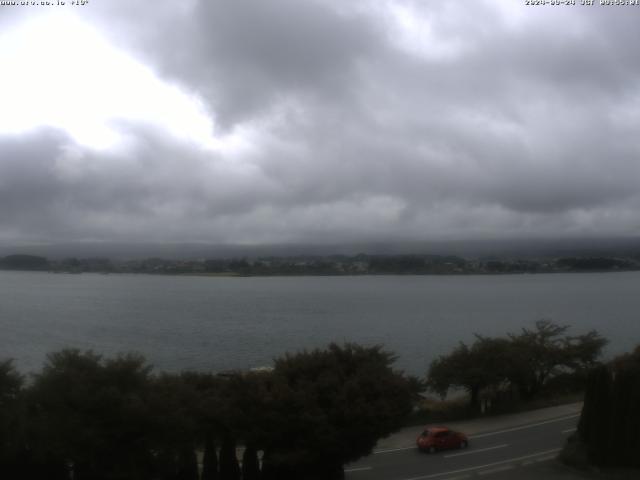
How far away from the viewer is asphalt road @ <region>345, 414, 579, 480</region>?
19406 mm

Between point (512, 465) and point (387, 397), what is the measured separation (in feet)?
A: 17.7

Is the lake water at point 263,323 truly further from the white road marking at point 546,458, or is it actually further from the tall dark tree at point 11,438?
the tall dark tree at point 11,438

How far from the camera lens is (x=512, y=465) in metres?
20.2

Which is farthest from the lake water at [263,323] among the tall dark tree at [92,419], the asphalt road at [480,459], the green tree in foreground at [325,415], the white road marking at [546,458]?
the tall dark tree at [92,419]

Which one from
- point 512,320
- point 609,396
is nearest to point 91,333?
point 512,320

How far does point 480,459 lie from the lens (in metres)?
21.5

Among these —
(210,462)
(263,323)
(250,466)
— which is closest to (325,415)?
(250,466)

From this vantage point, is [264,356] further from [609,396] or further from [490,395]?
[609,396]

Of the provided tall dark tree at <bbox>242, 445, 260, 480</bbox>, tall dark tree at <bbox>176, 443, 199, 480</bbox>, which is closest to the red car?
tall dark tree at <bbox>242, 445, 260, 480</bbox>

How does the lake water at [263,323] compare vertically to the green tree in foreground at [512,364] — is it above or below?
below

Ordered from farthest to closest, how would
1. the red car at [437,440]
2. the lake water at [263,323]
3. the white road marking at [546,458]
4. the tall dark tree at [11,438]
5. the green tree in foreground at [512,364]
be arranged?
the lake water at [263,323] → the green tree in foreground at [512,364] → the red car at [437,440] → the white road marking at [546,458] → the tall dark tree at [11,438]

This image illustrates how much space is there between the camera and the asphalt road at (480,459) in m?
19.4

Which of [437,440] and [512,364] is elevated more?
[512,364]

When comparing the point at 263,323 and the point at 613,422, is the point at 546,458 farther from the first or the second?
the point at 263,323
